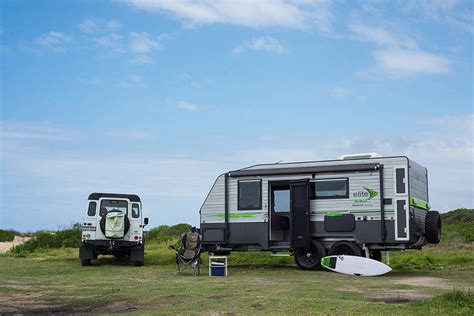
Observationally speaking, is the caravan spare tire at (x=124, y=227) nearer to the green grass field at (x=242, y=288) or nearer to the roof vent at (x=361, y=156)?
the green grass field at (x=242, y=288)

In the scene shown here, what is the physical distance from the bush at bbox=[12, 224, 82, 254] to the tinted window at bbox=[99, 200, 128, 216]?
30.8ft

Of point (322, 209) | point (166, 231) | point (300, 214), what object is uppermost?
point (322, 209)

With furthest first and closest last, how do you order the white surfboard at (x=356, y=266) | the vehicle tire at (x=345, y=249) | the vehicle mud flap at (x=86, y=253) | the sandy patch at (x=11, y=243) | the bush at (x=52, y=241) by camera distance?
the sandy patch at (x=11, y=243) < the bush at (x=52, y=241) < the vehicle mud flap at (x=86, y=253) < the vehicle tire at (x=345, y=249) < the white surfboard at (x=356, y=266)

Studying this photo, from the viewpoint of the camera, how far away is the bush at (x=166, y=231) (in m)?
38.2

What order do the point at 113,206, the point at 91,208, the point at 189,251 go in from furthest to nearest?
1. the point at 113,206
2. the point at 91,208
3. the point at 189,251

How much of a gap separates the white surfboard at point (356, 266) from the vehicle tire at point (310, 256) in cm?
61

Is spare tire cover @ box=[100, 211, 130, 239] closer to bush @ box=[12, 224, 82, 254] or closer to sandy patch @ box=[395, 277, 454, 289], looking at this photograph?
sandy patch @ box=[395, 277, 454, 289]

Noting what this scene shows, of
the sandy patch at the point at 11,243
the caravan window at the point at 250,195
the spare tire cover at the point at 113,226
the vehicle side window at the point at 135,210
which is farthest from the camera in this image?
the sandy patch at the point at 11,243

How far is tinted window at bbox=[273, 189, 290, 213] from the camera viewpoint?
20734mm

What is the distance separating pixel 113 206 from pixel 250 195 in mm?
5155

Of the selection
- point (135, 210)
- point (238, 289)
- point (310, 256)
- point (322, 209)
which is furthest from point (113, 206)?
point (238, 289)

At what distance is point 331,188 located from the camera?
1977cm

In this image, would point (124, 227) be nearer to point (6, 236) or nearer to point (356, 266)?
point (356, 266)

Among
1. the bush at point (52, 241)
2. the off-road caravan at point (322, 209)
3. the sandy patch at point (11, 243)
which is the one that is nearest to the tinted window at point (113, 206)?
the off-road caravan at point (322, 209)
